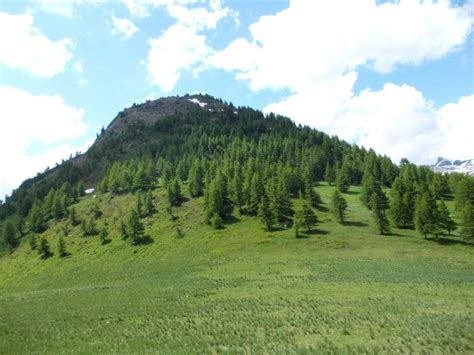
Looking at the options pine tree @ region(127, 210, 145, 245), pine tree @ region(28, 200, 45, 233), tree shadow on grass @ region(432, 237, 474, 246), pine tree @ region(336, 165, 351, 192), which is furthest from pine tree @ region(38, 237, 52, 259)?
tree shadow on grass @ region(432, 237, 474, 246)


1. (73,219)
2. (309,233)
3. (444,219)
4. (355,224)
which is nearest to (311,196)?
(355,224)

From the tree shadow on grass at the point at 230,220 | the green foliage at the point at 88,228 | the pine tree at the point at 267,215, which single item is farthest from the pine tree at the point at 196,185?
the pine tree at the point at 267,215

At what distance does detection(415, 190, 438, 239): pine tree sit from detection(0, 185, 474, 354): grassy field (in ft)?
9.09

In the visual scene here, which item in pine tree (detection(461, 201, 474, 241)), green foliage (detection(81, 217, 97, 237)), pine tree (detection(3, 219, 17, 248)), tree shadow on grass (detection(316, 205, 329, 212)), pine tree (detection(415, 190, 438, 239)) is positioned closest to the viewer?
pine tree (detection(461, 201, 474, 241))

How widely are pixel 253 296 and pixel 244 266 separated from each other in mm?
23730

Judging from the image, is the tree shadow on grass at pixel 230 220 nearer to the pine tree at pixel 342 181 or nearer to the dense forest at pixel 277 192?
the dense forest at pixel 277 192

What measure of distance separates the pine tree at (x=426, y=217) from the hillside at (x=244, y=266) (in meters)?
0.31

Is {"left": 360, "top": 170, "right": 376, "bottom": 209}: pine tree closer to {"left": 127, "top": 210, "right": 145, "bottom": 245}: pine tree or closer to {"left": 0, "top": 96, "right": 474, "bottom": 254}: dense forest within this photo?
{"left": 0, "top": 96, "right": 474, "bottom": 254}: dense forest

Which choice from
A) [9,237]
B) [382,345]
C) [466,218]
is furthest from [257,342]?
[9,237]

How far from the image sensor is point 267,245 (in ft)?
258

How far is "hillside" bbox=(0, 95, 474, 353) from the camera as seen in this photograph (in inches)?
948

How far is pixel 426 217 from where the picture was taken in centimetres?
7675

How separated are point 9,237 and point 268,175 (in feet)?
317

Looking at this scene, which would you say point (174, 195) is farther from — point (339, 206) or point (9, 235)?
point (9, 235)
